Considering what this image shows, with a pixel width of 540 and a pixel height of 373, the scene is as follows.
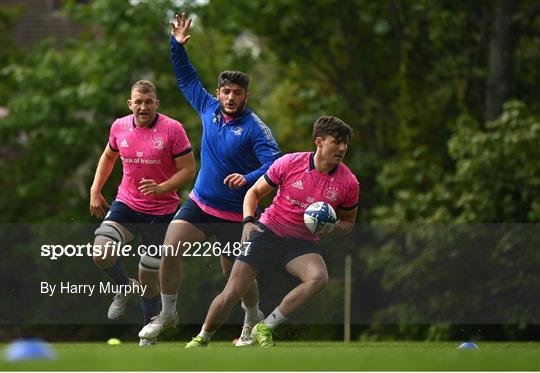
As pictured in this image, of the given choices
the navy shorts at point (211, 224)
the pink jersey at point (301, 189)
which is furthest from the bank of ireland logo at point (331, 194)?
the navy shorts at point (211, 224)

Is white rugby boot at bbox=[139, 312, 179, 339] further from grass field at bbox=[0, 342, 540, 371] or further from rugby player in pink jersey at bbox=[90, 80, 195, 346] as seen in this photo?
grass field at bbox=[0, 342, 540, 371]

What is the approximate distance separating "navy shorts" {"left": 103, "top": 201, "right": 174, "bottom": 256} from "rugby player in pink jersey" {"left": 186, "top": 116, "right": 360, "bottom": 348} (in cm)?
98

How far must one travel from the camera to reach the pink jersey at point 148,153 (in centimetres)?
1148

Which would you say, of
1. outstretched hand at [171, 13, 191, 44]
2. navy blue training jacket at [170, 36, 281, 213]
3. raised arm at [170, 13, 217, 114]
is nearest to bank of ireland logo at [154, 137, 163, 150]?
navy blue training jacket at [170, 36, 281, 213]

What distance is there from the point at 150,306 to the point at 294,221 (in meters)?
1.79

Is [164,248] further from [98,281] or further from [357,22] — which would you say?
[357,22]

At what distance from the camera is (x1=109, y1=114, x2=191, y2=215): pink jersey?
1148 centimetres

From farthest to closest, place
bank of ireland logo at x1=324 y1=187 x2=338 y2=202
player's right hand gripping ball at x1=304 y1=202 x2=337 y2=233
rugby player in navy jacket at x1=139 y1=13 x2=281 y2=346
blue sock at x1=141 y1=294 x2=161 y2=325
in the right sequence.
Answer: blue sock at x1=141 y1=294 x2=161 y2=325 → rugby player in navy jacket at x1=139 y1=13 x2=281 y2=346 → bank of ireland logo at x1=324 y1=187 x2=338 y2=202 → player's right hand gripping ball at x1=304 y1=202 x2=337 y2=233

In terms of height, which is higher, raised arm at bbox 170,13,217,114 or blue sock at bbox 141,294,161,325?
raised arm at bbox 170,13,217,114

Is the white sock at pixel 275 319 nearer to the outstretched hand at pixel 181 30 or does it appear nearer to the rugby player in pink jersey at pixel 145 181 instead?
the rugby player in pink jersey at pixel 145 181

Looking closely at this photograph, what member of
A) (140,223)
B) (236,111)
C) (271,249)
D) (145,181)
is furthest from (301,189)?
(140,223)

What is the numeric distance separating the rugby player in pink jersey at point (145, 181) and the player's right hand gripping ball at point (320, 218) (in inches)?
51.0

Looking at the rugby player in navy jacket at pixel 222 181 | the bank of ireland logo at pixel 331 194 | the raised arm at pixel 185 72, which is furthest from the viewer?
the raised arm at pixel 185 72

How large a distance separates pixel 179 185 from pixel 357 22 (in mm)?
15738
